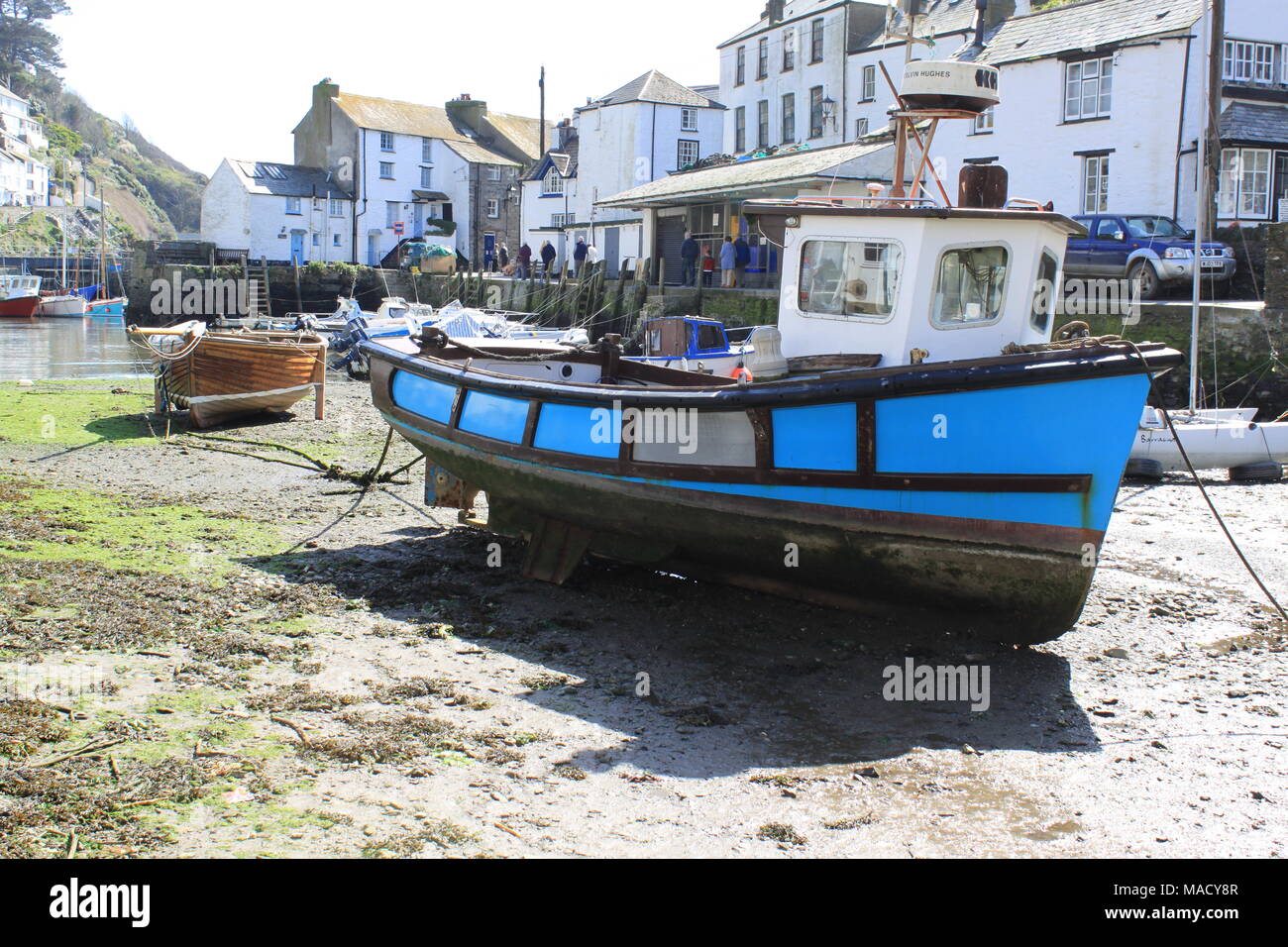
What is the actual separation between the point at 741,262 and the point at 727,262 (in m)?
0.50

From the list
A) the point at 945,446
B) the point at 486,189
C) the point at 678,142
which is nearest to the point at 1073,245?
the point at 945,446

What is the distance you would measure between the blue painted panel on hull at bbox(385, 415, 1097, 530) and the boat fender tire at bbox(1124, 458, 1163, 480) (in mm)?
7772

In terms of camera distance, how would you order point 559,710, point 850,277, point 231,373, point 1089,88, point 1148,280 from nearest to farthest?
1. point 559,710
2. point 850,277
3. point 231,373
4. point 1148,280
5. point 1089,88

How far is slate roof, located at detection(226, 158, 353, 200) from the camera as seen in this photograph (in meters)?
58.7

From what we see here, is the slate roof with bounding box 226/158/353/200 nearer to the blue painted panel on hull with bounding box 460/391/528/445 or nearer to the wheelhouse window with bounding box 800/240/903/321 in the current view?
the blue painted panel on hull with bounding box 460/391/528/445

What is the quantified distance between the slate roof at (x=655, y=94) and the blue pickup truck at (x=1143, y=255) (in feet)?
92.5

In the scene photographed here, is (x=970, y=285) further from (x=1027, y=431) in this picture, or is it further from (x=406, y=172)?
(x=406, y=172)

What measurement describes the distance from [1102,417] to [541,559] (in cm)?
450

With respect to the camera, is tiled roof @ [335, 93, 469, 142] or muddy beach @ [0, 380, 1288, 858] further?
tiled roof @ [335, 93, 469, 142]

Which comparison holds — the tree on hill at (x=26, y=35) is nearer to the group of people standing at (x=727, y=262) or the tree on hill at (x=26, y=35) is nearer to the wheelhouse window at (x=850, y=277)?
the group of people standing at (x=727, y=262)

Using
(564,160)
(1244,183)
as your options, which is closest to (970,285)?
(1244,183)

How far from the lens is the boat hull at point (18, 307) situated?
5094 centimetres

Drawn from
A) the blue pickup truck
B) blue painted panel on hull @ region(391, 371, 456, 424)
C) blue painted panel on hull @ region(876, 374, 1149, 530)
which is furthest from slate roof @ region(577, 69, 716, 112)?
blue painted panel on hull @ region(876, 374, 1149, 530)

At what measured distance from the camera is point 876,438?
7.16 metres
